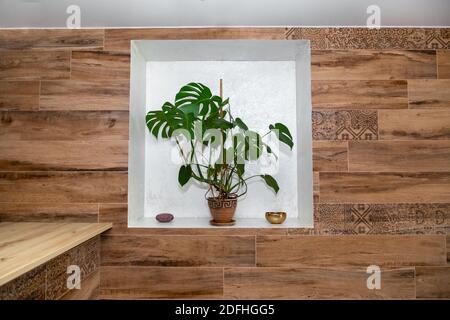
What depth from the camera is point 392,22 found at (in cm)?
156

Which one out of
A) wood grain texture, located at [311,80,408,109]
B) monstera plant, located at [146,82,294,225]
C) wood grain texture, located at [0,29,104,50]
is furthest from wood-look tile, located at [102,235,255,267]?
wood grain texture, located at [0,29,104,50]

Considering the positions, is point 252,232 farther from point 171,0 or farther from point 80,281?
point 171,0

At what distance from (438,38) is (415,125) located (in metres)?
0.49

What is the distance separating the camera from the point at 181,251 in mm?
1521

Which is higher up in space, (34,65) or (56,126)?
(34,65)

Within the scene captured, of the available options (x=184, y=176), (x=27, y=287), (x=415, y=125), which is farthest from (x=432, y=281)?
(x=27, y=287)

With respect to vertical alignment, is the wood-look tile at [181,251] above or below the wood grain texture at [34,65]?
below

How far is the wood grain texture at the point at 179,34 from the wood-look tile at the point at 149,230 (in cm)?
86

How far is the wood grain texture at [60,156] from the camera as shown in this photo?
1.56 meters

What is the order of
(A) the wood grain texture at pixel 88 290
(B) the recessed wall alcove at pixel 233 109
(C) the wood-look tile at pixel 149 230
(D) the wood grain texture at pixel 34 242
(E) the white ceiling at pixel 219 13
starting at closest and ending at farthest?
(D) the wood grain texture at pixel 34 242
(A) the wood grain texture at pixel 88 290
(E) the white ceiling at pixel 219 13
(C) the wood-look tile at pixel 149 230
(B) the recessed wall alcove at pixel 233 109

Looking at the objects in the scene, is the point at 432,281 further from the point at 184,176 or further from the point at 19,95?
the point at 19,95

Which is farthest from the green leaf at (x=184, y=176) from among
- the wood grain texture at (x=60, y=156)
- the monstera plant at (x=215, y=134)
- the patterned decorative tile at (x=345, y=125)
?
the patterned decorative tile at (x=345, y=125)

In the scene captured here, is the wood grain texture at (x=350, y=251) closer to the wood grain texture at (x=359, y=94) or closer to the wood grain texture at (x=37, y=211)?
the wood grain texture at (x=359, y=94)
